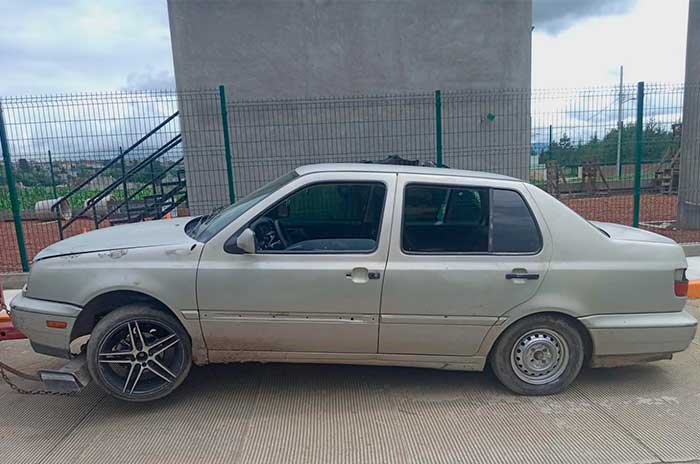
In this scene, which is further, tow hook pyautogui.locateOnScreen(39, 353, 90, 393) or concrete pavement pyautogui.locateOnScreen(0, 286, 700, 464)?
tow hook pyautogui.locateOnScreen(39, 353, 90, 393)

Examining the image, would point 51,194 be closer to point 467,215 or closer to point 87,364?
point 87,364

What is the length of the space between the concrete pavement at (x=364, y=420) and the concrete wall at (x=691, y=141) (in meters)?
5.72

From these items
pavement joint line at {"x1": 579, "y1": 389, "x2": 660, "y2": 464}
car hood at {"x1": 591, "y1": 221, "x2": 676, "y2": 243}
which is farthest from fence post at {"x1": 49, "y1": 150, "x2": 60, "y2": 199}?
pavement joint line at {"x1": 579, "y1": 389, "x2": 660, "y2": 464}

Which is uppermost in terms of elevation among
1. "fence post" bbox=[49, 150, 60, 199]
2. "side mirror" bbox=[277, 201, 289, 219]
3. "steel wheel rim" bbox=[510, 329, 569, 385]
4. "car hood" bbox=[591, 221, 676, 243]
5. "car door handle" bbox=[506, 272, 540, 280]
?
"fence post" bbox=[49, 150, 60, 199]

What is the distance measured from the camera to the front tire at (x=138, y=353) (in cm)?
308

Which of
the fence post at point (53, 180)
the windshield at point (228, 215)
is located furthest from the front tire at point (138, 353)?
the fence post at point (53, 180)

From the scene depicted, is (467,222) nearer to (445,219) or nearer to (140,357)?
(445,219)

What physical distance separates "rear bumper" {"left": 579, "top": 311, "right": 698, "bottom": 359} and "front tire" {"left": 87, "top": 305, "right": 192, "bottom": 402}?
9.60 feet

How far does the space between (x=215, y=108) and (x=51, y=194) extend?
516cm

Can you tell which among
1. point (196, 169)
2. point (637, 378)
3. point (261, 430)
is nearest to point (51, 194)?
point (196, 169)

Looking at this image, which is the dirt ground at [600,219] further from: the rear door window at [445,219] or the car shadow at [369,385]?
the rear door window at [445,219]

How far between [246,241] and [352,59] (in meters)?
6.32

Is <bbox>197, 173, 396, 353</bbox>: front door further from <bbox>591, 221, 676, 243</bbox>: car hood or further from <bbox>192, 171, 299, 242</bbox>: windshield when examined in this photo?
<bbox>591, 221, 676, 243</bbox>: car hood

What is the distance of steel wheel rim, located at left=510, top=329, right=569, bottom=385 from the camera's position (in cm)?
327
